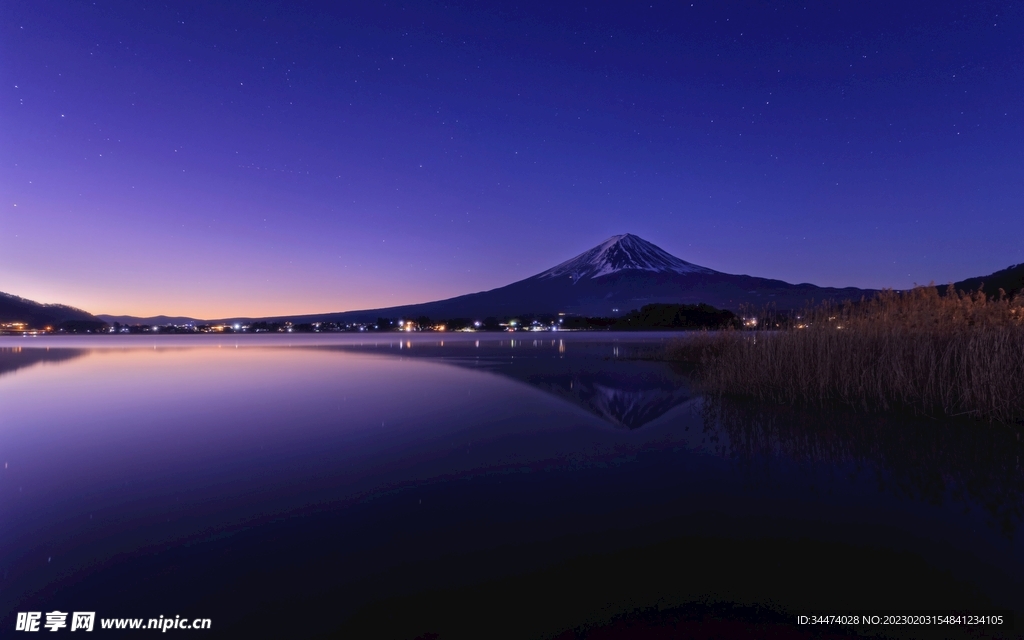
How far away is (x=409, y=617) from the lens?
2549 mm

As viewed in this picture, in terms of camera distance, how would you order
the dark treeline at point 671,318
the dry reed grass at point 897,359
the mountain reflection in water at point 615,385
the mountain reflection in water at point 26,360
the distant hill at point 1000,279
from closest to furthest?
the dry reed grass at point 897,359 → the mountain reflection in water at point 615,385 → the mountain reflection in water at point 26,360 → the distant hill at point 1000,279 → the dark treeline at point 671,318

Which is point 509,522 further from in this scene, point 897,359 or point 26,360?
point 26,360

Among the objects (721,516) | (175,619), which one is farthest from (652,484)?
(175,619)

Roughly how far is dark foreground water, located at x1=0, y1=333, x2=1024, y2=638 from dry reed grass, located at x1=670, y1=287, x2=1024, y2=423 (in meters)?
1.00

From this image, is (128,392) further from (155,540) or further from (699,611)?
(699,611)

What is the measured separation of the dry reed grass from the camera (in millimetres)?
7227

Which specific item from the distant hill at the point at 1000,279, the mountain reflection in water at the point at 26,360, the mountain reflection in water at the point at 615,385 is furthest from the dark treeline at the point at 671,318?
the mountain reflection in water at the point at 26,360

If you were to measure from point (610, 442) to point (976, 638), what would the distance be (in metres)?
4.03

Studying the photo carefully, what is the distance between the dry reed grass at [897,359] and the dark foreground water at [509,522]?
1001mm

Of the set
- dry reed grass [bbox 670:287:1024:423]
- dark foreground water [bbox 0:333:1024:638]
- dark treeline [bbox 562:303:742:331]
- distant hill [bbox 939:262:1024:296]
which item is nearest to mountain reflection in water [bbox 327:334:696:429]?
dark foreground water [bbox 0:333:1024:638]

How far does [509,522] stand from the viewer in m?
3.75

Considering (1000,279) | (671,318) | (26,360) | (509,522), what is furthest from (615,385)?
(1000,279)

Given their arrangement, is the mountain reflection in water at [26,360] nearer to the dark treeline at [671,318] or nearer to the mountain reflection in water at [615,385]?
the mountain reflection in water at [615,385]

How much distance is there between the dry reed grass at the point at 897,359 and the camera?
23.7 ft
